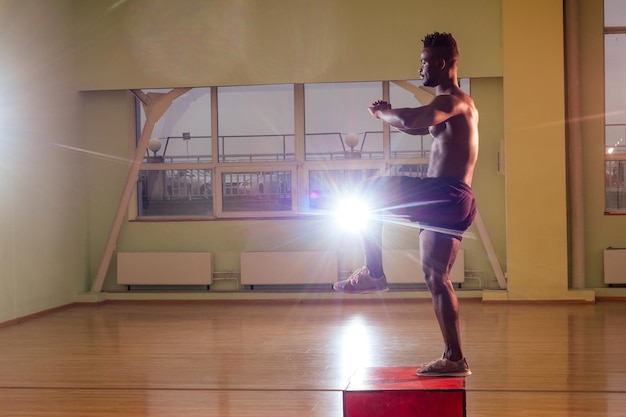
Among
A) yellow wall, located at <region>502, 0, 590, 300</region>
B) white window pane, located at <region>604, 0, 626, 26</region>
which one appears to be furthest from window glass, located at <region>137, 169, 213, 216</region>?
white window pane, located at <region>604, 0, 626, 26</region>

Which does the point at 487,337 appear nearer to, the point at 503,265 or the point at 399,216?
the point at 503,265

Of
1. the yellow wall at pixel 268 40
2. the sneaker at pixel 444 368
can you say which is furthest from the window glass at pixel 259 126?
the sneaker at pixel 444 368

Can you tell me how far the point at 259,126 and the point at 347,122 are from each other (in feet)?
3.57

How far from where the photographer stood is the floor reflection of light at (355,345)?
5262mm

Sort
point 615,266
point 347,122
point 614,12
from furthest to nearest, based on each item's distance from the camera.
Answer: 1. point 347,122
2. point 614,12
3. point 615,266

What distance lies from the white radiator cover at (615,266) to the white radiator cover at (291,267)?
3.08 metres

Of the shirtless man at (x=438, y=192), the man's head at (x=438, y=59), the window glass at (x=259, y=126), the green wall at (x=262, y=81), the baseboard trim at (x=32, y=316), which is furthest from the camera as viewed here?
the window glass at (x=259, y=126)

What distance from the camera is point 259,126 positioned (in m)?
8.93

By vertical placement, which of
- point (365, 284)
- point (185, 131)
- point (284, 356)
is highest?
point (185, 131)

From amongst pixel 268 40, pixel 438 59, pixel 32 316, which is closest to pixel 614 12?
pixel 268 40

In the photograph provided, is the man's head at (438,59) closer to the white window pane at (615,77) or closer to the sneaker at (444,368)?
the sneaker at (444,368)

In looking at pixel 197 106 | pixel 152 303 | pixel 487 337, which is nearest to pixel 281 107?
pixel 197 106

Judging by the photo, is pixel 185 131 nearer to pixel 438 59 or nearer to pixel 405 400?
pixel 438 59

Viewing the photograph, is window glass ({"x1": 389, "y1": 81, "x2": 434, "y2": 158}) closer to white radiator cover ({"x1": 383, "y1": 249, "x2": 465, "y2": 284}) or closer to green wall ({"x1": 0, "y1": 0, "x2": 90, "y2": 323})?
white radiator cover ({"x1": 383, "y1": 249, "x2": 465, "y2": 284})
